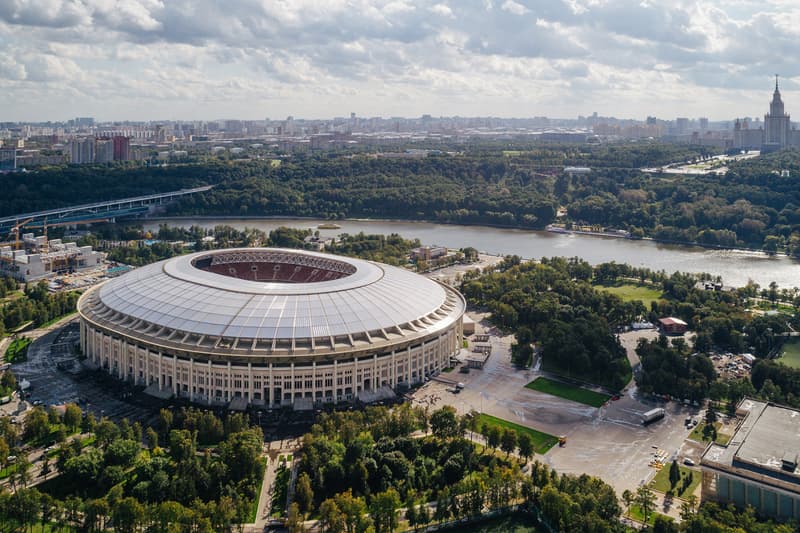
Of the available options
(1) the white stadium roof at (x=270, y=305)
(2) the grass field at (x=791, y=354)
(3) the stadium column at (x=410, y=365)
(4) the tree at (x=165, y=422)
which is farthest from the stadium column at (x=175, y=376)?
(2) the grass field at (x=791, y=354)

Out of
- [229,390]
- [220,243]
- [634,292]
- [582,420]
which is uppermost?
[220,243]

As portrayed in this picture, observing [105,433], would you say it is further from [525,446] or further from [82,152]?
[82,152]

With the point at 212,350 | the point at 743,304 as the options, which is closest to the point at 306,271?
the point at 212,350

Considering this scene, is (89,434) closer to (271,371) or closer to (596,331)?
(271,371)

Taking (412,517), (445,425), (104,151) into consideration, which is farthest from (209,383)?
(104,151)

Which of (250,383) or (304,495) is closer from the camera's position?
(304,495)

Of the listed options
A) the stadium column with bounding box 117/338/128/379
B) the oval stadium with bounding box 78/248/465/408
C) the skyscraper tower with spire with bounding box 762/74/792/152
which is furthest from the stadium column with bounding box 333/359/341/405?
the skyscraper tower with spire with bounding box 762/74/792/152

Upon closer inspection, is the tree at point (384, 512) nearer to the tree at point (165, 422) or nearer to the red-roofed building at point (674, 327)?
the tree at point (165, 422)
